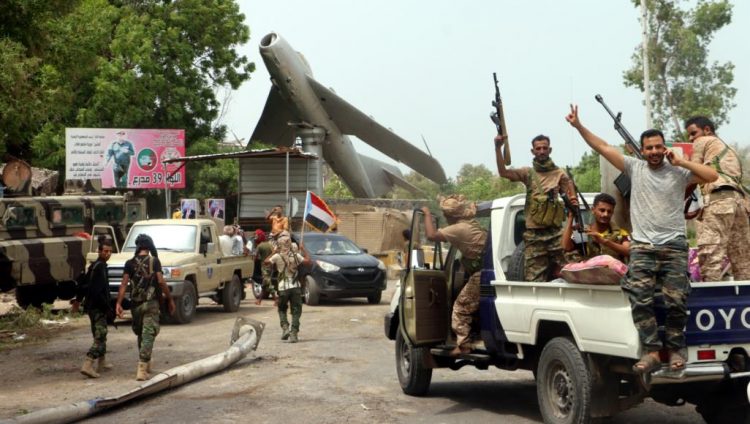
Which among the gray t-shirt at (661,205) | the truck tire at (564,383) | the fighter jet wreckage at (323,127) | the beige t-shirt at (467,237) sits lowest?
the truck tire at (564,383)

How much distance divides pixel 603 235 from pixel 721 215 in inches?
37.8

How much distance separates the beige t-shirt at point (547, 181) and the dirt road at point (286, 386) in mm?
1903

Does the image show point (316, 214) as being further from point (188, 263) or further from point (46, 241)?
point (46, 241)

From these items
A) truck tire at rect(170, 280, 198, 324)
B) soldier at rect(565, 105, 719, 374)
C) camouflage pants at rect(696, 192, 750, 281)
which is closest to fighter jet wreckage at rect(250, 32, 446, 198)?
truck tire at rect(170, 280, 198, 324)

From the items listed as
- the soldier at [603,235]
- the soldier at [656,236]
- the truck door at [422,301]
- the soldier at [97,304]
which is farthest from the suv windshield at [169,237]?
the soldier at [656,236]

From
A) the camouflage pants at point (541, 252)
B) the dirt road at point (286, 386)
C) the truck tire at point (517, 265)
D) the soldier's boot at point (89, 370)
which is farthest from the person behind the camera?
the soldier's boot at point (89, 370)

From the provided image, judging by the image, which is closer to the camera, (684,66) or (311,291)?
(311,291)

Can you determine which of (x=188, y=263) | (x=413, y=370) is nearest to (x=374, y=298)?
(x=188, y=263)

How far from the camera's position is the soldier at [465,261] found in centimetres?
902

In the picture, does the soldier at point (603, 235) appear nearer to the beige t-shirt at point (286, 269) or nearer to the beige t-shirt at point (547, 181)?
the beige t-shirt at point (547, 181)

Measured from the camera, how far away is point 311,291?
21094mm

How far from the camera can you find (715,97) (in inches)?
1580

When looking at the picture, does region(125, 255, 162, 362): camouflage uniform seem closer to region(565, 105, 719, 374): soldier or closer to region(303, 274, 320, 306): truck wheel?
region(565, 105, 719, 374): soldier

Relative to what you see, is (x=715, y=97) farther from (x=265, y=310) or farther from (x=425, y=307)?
(x=425, y=307)
